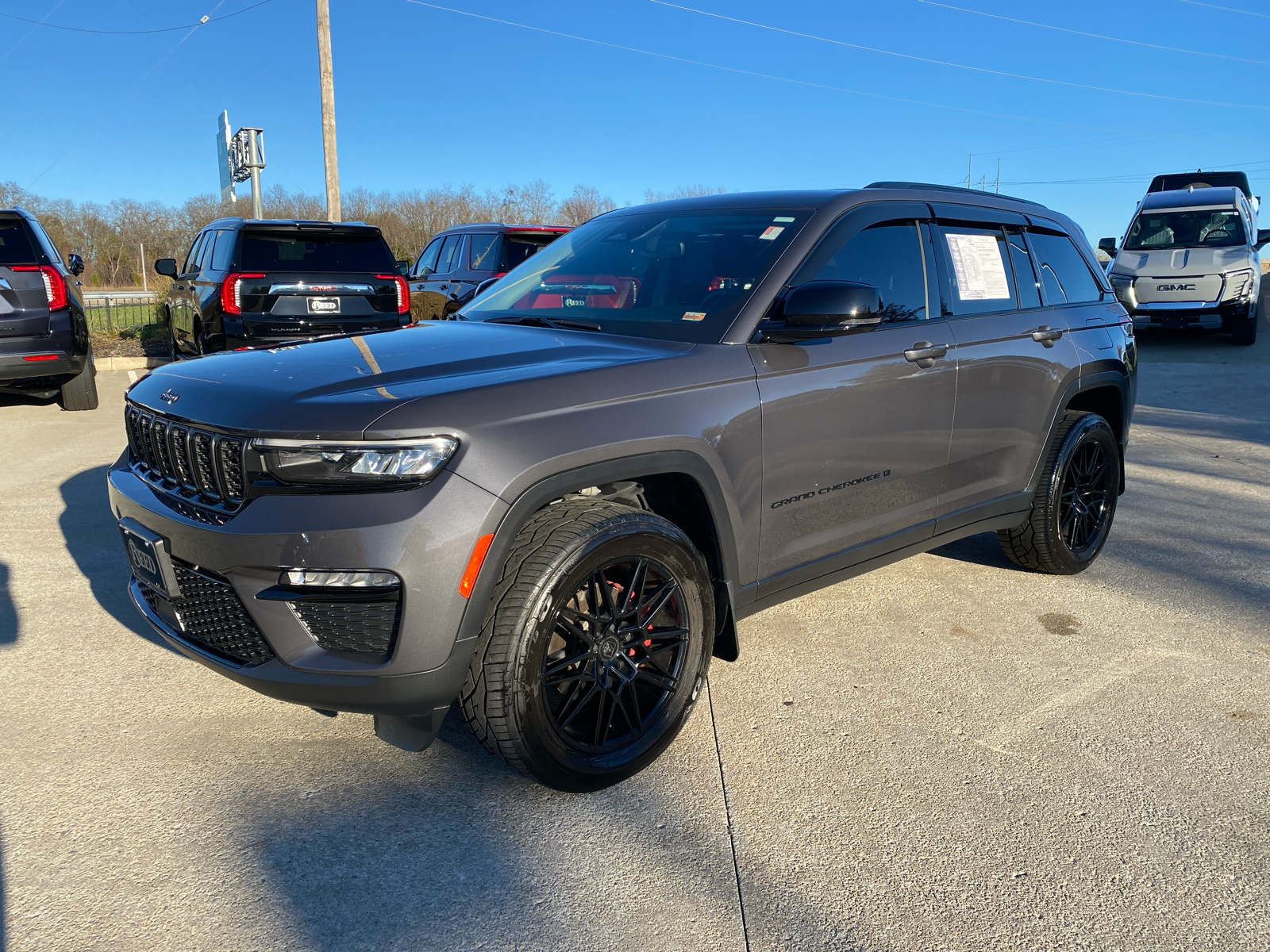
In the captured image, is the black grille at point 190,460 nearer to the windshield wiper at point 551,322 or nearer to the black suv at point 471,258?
the windshield wiper at point 551,322

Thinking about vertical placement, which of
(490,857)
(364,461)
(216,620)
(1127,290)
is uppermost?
(1127,290)

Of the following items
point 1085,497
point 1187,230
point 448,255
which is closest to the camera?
point 1085,497

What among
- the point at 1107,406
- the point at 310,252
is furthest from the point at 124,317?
the point at 1107,406

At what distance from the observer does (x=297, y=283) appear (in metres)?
9.37

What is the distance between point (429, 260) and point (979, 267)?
10416 mm

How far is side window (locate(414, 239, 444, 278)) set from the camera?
13.2 m

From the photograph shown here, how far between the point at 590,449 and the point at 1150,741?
6.97 feet

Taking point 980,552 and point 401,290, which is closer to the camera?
point 980,552

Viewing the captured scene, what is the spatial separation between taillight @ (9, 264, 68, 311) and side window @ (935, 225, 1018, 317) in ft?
24.2

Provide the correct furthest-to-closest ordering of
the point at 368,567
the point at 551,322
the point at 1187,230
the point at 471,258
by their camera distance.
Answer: the point at 1187,230 < the point at 471,258 < the point at 551,322 < the point at 368,567

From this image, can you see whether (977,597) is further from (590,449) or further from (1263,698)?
(590,449)

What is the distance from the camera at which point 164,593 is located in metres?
2.84

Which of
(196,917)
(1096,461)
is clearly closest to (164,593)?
(196,917)

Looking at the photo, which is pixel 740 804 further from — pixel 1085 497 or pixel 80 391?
pixel 80 391
